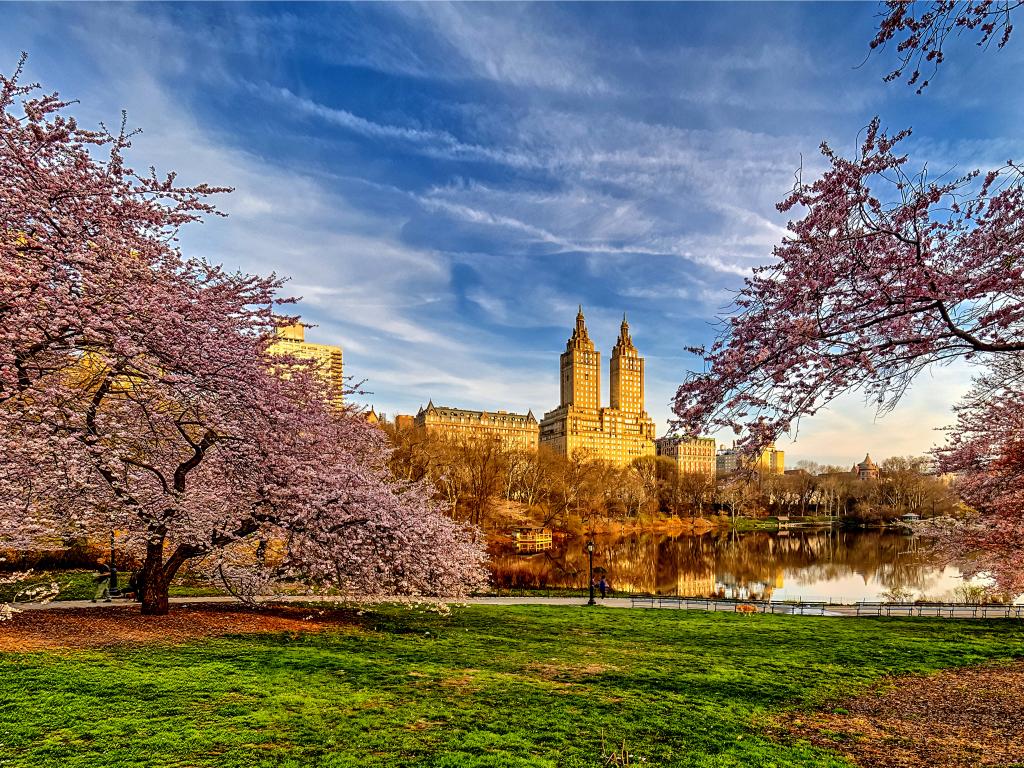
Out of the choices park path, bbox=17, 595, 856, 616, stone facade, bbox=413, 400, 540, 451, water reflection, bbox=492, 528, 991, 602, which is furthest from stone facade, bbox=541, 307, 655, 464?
park path, bbox=17, 595, 856, 616

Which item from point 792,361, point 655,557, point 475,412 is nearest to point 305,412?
point 792,361

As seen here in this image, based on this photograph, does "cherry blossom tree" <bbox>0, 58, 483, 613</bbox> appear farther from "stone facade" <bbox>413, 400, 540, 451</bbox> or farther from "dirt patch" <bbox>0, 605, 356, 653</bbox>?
"stone facade" <bbox>413, 400, 540, 451</bbox>

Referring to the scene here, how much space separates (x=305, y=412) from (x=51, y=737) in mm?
6673

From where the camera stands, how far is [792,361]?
18.4ft

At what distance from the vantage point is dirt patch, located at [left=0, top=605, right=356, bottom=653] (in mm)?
10750

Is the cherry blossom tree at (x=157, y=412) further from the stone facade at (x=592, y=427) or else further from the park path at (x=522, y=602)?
the stone facade at (x=592, y=427)

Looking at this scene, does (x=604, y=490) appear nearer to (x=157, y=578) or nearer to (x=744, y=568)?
(x=744, y=568)

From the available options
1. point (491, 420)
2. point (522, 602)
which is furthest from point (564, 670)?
point (491, 420)

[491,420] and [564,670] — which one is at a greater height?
[491,420]

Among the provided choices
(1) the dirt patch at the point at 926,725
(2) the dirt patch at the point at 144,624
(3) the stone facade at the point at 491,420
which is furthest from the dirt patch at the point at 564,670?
(3) the stone facade at the point at 491,420

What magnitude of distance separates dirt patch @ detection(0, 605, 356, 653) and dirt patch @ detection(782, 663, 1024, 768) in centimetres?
1015

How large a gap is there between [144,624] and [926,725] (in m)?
13.9

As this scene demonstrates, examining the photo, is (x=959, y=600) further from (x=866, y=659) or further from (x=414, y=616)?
(x=414, y=616)

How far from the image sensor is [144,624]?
1237 cm
